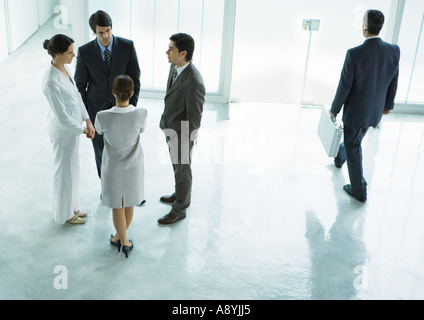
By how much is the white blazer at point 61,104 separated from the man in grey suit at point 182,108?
675mm

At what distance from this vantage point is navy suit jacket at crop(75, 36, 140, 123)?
13.6 feet

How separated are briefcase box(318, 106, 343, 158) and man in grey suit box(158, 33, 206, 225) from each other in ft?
5.13

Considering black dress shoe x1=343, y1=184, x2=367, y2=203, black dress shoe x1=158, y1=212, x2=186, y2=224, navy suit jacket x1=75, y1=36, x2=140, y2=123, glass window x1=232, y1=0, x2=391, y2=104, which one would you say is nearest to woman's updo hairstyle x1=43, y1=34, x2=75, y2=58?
navy suit jacket x1=75, y1=36, x2=140, y2=123

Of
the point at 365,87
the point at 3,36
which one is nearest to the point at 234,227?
the point at 365,87

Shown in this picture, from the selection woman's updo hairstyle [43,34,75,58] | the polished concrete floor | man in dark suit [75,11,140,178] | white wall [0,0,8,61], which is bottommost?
the polished concrete floor

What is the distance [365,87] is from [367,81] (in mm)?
57

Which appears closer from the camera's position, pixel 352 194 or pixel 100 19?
pixel 100 19

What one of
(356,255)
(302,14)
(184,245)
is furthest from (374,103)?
(302,14)

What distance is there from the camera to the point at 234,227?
4.28 metres

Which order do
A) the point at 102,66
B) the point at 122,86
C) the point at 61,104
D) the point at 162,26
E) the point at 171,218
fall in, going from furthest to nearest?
1. the point at 162,26
2. the point at 171,218
3. the point at 102,66
4. the point at 61,104
5. the point at 122,86

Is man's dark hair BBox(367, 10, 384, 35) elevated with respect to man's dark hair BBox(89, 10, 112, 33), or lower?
elevated

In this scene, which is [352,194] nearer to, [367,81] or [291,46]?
[367,81]

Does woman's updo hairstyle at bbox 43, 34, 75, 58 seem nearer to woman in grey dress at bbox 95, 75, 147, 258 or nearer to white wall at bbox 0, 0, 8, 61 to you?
woman in grey dress at bbox 95, 75, 147, 258

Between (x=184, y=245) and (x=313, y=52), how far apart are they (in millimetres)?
4214
